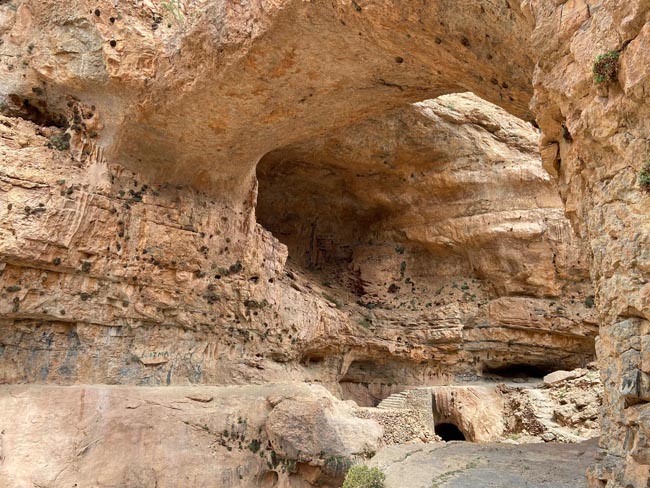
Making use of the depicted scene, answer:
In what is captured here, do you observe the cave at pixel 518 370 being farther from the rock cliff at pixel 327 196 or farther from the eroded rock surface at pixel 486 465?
the eroded rock surface at pixel 486 465

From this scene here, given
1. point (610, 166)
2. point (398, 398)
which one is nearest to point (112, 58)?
point (610, 166)

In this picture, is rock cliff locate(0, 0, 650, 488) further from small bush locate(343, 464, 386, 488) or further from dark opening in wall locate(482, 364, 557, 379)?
small bush locate(343, 464, 386, 488)

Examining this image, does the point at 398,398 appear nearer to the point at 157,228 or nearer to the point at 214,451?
the point at 214,451

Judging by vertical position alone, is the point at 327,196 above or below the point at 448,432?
above

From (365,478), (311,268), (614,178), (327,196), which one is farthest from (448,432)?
(614,178)

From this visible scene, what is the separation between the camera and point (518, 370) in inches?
892

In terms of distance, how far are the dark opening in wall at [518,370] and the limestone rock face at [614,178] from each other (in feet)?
55.7

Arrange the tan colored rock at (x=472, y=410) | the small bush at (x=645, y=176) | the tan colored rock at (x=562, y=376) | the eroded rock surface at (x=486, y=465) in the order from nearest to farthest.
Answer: the small bush at (x=645, y=176), the eroded rock surface at (x=486, y=465), the tan colored rock at (x=562, y=376), the tan colored rock at (x=472, y=410)

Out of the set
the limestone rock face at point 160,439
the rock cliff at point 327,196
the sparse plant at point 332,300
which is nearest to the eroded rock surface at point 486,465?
the limestone rock face at point 160,439

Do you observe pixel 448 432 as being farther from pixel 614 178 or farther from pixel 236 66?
pixel 614 178

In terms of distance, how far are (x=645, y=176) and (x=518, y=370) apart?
64.4 feet

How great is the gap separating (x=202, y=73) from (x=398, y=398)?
12.8 m

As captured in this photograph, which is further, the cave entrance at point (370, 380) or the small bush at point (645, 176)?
the cave entrance at point (370, 380)

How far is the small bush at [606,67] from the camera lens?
544 centimetres
